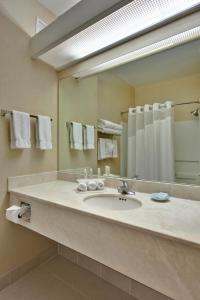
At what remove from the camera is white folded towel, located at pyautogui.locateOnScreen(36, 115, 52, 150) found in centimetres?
166

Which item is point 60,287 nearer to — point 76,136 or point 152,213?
point 152,213

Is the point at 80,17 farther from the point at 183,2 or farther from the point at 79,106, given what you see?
the point at 79,106

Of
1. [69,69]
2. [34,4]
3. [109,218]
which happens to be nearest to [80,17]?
[69,69]

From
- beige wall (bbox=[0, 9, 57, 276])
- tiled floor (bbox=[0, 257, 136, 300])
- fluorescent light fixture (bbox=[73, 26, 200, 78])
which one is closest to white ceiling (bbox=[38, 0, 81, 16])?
beige wall (bbox=[0, 9, 57, 276])

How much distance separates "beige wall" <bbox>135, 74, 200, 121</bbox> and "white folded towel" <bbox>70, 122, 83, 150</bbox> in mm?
721

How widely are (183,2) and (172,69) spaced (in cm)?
45

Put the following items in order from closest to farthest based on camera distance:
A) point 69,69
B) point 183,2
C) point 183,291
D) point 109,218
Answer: point 183,291 → point 109,218 → point 183,2 → point 69,69

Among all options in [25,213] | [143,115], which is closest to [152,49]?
[143,115]

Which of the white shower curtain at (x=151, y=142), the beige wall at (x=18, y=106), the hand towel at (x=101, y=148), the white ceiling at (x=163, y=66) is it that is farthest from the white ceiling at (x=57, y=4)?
the hand towel at (x=101, y=148)

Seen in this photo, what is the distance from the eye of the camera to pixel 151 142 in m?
1.53

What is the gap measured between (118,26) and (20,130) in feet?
3.62

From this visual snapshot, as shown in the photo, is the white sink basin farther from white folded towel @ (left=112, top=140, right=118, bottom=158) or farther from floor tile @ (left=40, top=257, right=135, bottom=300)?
floor tile @ (left=40, top=257, right=135, bottom=300)

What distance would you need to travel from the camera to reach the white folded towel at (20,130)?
146 centimetres

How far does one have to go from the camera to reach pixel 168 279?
73 centimetres
